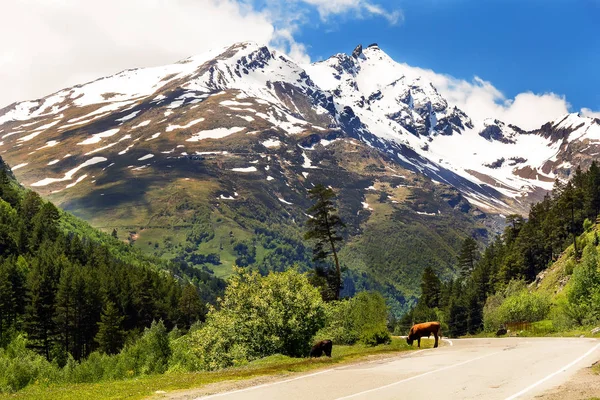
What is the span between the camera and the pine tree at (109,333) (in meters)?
88.4

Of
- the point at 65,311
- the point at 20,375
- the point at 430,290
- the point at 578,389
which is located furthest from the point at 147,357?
the point at 430,290

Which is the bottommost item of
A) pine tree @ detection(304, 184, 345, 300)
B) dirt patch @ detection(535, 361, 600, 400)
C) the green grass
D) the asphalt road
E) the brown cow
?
the green grass

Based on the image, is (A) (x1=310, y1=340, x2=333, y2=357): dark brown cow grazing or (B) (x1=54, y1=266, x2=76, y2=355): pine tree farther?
(B) (x1=54, y1=266, x2=76, y2=355): pine tree

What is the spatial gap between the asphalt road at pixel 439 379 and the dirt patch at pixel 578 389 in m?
0.38

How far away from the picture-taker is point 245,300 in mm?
41938

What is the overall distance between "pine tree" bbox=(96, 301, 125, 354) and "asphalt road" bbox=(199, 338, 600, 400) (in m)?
70.3

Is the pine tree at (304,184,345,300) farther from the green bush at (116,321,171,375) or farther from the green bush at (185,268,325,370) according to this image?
the green bush at (185,268,325,370)

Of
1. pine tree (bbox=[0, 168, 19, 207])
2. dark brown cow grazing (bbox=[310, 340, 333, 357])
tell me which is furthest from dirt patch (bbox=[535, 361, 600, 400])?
pine tree (bbox=[0, 168, 19, 207])

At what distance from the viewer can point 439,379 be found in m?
21.2

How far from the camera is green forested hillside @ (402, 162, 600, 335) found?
8375 centimetres

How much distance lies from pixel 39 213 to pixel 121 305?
174 ft

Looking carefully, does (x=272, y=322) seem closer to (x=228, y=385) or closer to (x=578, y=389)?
(x=228, y=385)

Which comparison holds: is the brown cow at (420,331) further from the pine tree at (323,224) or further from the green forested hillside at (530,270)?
the green forested hillside at (530,270)

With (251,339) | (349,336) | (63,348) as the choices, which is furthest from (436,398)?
(63,348)
